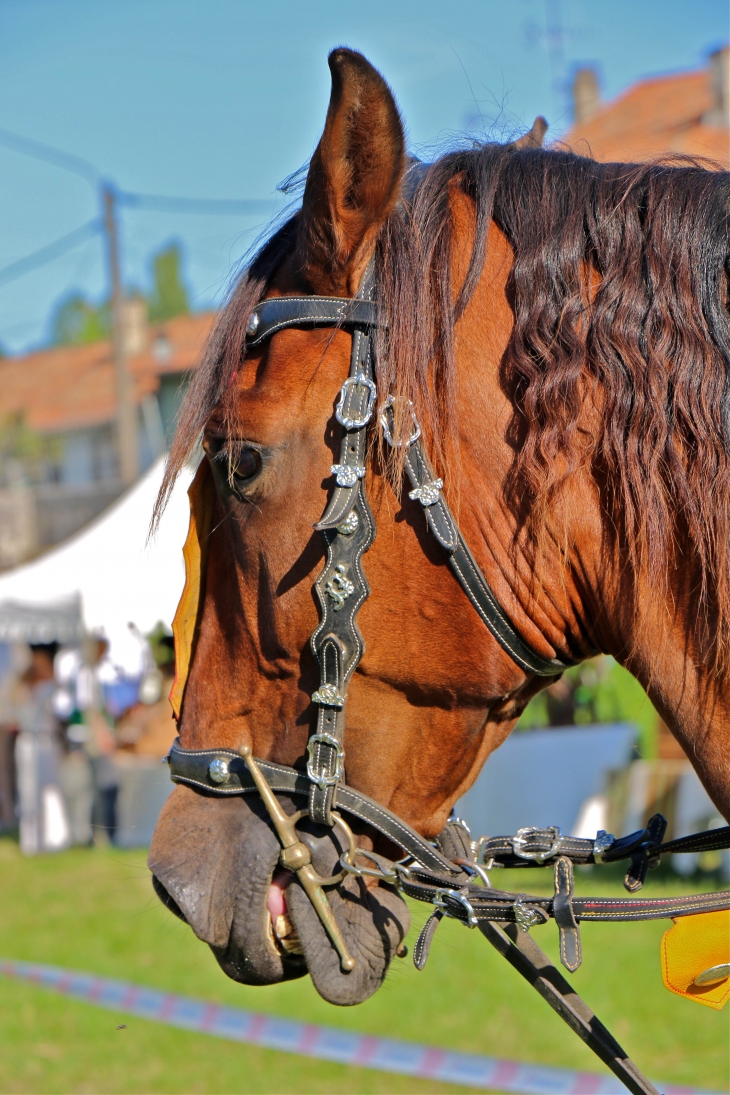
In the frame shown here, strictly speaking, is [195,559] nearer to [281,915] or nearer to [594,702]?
[281,915]

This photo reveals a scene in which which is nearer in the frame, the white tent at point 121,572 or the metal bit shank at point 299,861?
the metal bit shank at point 299,861

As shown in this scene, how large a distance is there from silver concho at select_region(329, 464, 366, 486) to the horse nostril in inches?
27.9

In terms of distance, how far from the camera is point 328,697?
1.46 metres

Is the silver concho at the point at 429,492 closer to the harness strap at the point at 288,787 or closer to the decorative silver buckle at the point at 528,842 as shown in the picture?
the harness strap at the point at 288,787

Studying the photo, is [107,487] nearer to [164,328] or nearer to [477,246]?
[164,328]

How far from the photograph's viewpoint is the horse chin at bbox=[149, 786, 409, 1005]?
4.97 feet

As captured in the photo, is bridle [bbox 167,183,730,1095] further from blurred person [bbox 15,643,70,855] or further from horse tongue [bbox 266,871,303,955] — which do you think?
blurred person [bbox 15,643,70,855]

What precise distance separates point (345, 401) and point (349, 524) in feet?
0.60

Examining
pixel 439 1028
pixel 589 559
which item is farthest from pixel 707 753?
pixel 439 1028

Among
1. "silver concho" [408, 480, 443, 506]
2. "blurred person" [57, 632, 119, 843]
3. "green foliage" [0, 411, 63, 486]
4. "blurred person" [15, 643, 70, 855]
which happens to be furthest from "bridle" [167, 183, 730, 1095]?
"green foliage" [0, 411, 63, 486]

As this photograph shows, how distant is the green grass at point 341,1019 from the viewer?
14.4 ft

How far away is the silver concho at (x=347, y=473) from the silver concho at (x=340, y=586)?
0.12 m

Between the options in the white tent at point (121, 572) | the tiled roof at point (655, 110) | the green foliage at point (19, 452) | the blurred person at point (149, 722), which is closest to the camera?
the white tent at point (121, 572)

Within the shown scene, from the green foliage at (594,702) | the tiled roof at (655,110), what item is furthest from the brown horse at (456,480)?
the tiled roof at (655,110)
